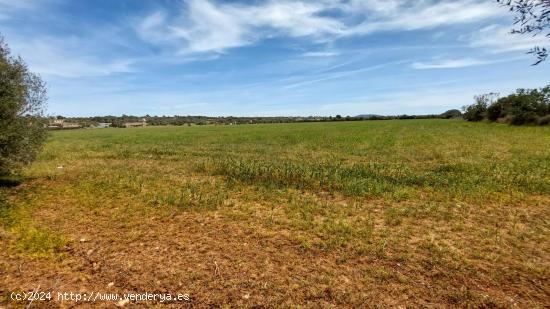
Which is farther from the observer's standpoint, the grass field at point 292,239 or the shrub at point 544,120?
the shrub at point 544,120

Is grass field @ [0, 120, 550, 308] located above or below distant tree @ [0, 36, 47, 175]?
below

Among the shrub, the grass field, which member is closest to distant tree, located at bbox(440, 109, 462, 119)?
the shrub

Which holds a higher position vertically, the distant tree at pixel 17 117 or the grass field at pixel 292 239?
the distant tree at pixel 17 117

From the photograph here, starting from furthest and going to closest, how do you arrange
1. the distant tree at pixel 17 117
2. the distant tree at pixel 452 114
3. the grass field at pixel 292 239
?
the distant tree at pixel 452 114 < the distant tree at pixel 17 117 < the grass field at pixel 292 239

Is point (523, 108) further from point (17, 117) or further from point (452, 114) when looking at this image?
point (452, 114)

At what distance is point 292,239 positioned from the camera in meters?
7.40

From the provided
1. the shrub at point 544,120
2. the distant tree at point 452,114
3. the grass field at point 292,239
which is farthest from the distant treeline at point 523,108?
the distant tree at point 452,114

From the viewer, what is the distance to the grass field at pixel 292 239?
5.38 metres

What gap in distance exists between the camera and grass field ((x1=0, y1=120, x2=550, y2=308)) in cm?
538

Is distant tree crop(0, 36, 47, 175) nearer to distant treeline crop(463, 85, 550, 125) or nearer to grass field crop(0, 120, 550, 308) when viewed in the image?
grass field crop(0, 120, 550, 308)

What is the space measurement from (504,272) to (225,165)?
43.3 ft

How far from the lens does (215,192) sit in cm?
1184

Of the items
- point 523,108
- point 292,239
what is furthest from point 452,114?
point 292,239

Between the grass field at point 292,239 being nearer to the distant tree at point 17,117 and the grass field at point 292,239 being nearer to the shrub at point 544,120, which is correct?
the distant tree at point 17,117
